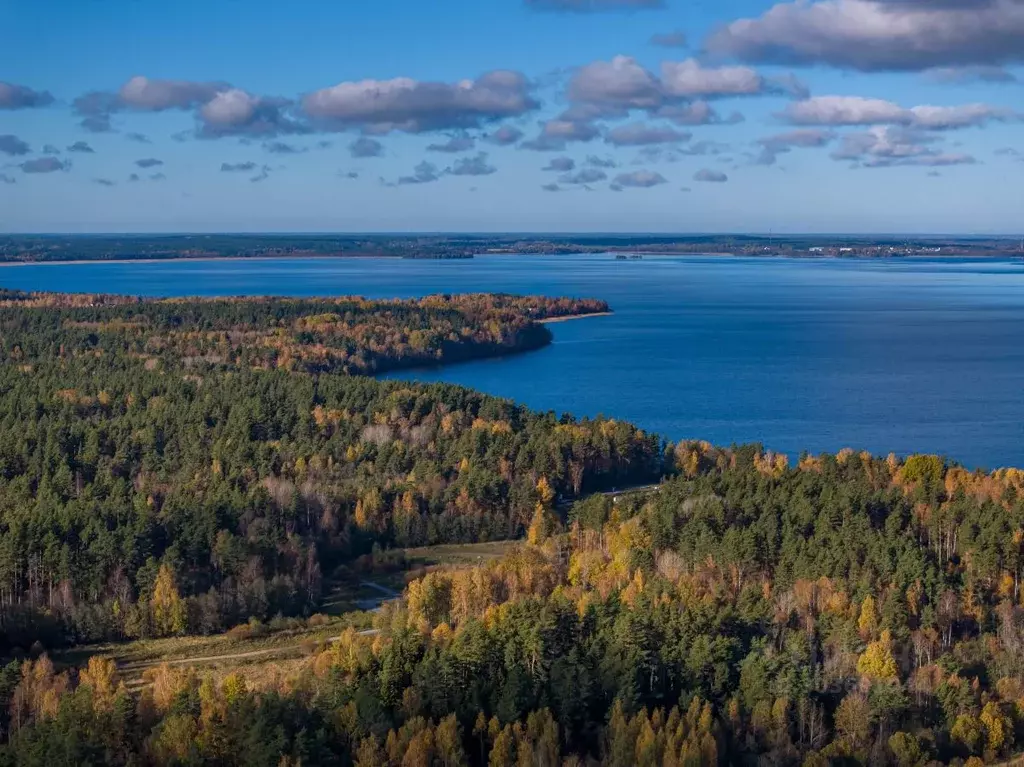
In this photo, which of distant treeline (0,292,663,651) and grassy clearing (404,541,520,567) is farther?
grassy clearing (404,541,520,567)

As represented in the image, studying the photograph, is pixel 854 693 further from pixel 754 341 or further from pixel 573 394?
pixel 754 341

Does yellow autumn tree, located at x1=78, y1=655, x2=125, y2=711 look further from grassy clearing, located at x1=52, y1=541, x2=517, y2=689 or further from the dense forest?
grassy clearing, located at x1=52, y1=541, x2=517, y2=689

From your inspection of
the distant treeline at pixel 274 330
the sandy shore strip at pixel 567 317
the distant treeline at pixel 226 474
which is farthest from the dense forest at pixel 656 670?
the sandy shore strip at pixel 567 317

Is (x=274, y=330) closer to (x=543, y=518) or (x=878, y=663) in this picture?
(x=543, y=518)

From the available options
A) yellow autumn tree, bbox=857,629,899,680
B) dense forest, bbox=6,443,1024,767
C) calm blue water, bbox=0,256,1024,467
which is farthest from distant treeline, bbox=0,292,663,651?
yellow autumn tree, bbox=857,629,899,680

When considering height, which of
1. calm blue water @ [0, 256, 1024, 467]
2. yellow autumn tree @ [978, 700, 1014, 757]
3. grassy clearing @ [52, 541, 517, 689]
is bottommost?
grassy clearing @ [52, 541, 517, 689]

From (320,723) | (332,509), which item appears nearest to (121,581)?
(332,509)
